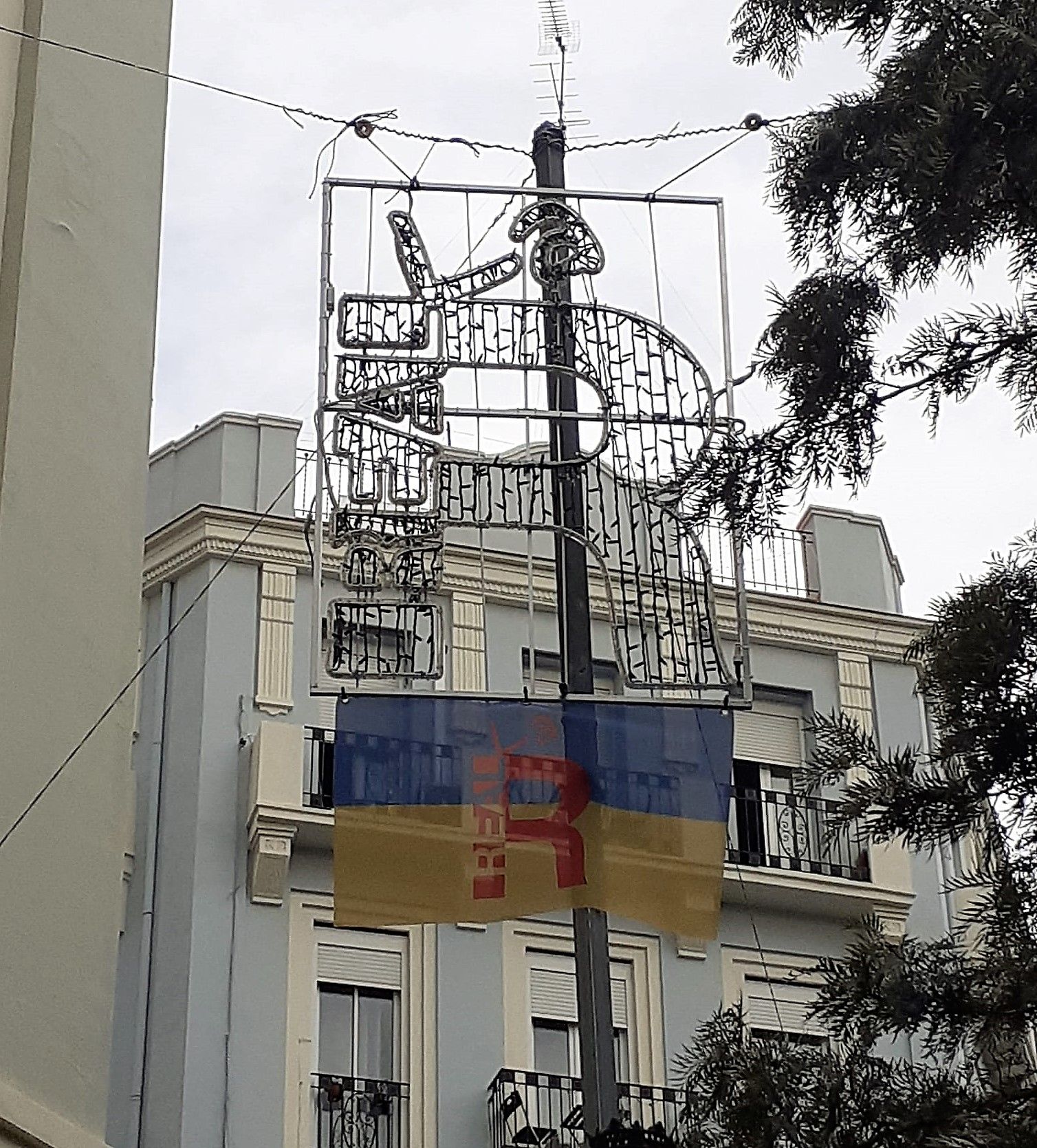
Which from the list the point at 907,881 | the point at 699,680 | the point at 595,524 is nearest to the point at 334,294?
the point at 699,680

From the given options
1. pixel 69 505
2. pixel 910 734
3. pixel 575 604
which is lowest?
pixel 575 604

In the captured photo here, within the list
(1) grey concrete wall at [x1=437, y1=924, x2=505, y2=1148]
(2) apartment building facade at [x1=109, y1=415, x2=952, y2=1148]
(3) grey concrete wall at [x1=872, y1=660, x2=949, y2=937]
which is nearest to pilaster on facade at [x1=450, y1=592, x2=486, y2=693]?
(2) apartment building facade at [x1=109, y1=415, x2=952, y2=1148]

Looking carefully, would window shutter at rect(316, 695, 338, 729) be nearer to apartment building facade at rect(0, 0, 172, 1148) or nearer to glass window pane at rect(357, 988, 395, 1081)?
glass window pane at rect(357, 988, 395, 1081)

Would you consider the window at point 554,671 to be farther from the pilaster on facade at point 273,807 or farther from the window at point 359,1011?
the window at point 359,1011

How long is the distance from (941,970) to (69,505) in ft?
13.4

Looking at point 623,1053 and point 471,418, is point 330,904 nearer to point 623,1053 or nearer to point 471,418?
point 623,1053

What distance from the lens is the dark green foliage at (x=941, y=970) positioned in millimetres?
6805

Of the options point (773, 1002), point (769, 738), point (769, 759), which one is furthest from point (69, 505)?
point (769, 738)

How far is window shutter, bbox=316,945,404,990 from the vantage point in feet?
64.5

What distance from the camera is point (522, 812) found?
9172 millimetres

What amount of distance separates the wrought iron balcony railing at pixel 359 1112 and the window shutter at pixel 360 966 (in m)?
0.90

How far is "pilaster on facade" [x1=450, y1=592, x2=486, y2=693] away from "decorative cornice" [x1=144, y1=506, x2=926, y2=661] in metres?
0.14

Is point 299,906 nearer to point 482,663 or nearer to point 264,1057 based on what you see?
point 264,1057

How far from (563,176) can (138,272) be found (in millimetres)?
2013
